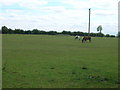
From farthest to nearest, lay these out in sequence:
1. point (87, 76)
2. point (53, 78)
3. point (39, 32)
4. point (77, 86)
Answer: point (39, 32)
point (87, 76)
point (53, 78)
point (77, 86)

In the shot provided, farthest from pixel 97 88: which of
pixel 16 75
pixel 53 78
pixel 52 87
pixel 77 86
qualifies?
pixel 16 75

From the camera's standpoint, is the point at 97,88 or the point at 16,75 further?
the point at 16,75

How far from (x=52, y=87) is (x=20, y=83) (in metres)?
1.16

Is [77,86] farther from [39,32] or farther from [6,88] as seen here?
[39,32]

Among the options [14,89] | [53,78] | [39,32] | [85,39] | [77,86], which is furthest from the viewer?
[39,32]

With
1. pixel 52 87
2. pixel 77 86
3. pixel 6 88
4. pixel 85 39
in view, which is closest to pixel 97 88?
pixel 77 86

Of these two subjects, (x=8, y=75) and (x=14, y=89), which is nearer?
(x=14, y=89)

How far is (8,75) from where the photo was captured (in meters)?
9.74

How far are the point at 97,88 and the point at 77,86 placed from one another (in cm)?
64

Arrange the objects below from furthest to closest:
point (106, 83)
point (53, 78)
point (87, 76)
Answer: point (87, 76) → point (53, 78) → point (106, 83)

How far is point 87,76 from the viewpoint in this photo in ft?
32.4

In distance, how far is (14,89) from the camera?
7449 mm

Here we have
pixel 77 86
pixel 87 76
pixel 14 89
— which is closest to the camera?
pixel 14 89

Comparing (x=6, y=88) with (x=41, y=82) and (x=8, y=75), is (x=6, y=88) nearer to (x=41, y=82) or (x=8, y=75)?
(x=41, y=82)
